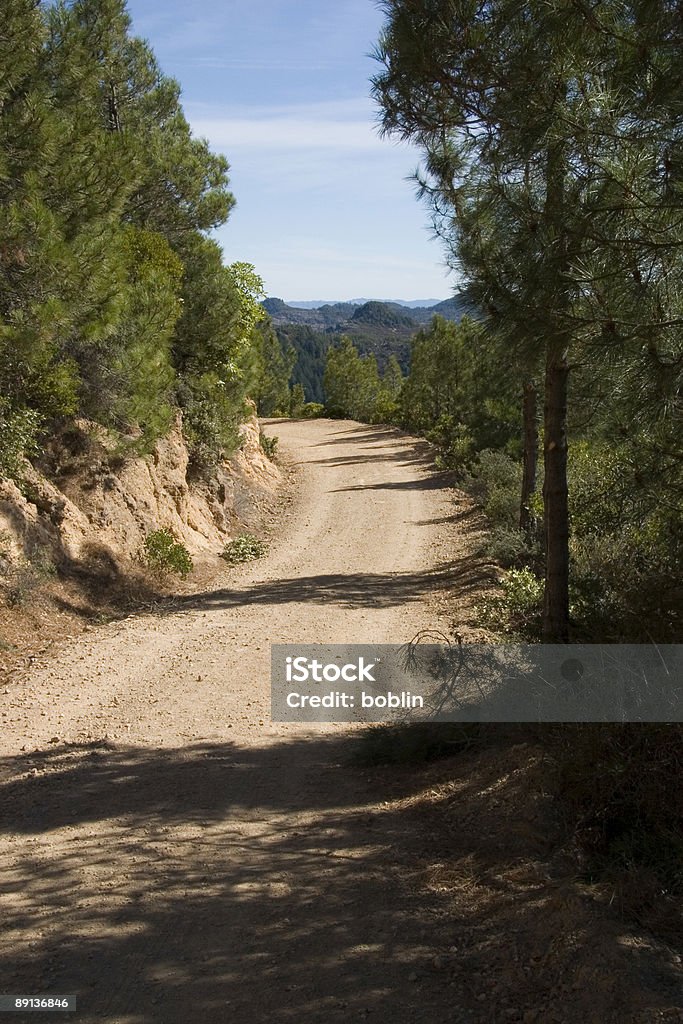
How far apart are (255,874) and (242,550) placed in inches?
456

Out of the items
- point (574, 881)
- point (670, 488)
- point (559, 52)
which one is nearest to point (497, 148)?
point (559, 52)

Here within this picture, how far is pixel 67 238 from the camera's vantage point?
11102mm

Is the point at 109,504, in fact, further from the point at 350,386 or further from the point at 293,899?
the point at 350,386

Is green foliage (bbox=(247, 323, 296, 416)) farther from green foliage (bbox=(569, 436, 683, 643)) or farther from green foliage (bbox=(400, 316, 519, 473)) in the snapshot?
green foliage (bbox=(569, 436, 683, 643))

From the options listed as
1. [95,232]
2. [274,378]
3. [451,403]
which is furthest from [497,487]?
[274,378]

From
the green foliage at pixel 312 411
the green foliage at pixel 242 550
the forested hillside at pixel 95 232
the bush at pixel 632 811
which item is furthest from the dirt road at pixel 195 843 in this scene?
the green foliage at pixel 312 411

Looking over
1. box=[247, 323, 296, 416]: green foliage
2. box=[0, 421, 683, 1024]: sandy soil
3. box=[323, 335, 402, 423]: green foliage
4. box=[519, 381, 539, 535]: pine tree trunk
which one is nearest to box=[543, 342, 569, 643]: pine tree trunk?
box=[0, 421, 683, 1024]: sandy soil

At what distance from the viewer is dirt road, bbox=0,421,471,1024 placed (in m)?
3.88

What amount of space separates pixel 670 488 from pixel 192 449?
1368 centimetres

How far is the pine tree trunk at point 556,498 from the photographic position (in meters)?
6.91

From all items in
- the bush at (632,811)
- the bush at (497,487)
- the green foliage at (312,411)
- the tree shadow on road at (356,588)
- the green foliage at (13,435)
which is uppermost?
the green foliage at (312,411)

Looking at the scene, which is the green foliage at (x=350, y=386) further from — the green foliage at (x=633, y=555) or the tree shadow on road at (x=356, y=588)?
the green foliage at (x=633, y=555)

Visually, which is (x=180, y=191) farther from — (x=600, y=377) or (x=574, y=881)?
(x=574, y=881)

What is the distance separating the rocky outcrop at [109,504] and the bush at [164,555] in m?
0.19
